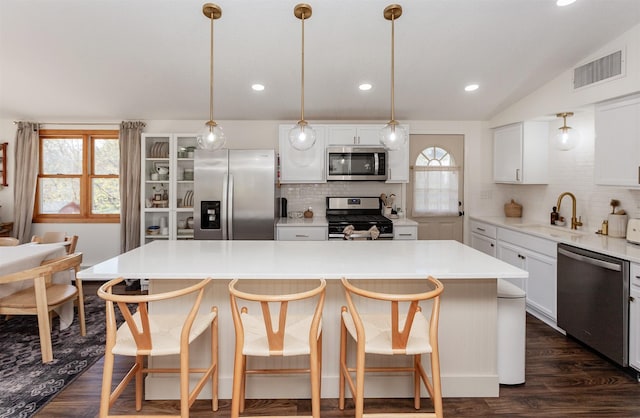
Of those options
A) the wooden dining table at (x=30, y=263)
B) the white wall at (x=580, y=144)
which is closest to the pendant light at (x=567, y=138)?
the white wall at (x=580, y=144)

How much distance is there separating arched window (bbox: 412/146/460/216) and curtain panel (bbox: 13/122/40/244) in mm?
5173

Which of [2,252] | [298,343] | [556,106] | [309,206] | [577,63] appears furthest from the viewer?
[309,206]

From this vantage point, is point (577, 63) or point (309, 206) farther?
point (309, 206)

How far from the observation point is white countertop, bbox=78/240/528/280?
6.16ft

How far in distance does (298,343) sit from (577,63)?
3673 mm

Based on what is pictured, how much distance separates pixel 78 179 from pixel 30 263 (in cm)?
245

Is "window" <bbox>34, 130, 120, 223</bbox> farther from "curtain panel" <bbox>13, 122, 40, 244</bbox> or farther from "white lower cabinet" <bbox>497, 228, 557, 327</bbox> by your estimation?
"white lower cabinet" <bbox>497, 228, 557, 327</bbox>

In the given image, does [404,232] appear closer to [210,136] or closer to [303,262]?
[303,262]

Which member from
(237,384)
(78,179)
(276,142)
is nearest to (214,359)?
(237,384)

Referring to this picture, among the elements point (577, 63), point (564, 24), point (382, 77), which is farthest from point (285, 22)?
point (577, 63)

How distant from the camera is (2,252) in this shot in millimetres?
3168

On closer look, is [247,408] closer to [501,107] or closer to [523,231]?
[523,231]

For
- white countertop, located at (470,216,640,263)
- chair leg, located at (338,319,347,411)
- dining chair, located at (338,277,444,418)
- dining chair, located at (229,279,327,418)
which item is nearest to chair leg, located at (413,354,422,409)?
dining chair, located at (338,277,444,418)

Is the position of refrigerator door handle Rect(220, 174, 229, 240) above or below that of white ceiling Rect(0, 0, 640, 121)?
below
